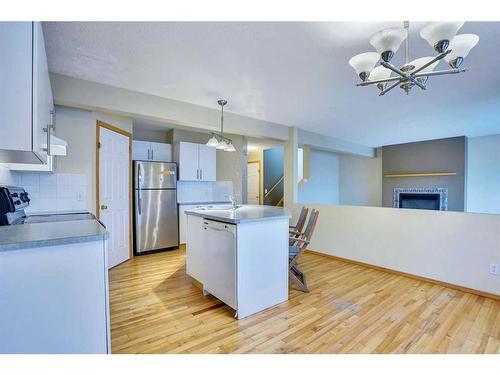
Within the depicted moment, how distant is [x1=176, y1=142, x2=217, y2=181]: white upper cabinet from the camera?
4617mm

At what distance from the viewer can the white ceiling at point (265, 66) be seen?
5.93 ft

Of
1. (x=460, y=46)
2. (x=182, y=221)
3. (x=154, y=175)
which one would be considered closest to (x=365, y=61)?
(x=460, y=46)

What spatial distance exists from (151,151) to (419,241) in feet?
14.7

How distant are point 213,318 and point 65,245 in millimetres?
1414

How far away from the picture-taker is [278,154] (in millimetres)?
7996

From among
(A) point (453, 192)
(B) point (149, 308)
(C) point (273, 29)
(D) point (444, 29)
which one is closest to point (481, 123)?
(A) point (453, 192)

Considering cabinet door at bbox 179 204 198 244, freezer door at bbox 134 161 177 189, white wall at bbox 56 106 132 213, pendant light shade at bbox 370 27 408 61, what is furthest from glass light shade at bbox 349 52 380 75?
cabinet door at bbox 179 204 198 244

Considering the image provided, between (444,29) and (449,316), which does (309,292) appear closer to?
(449,316)

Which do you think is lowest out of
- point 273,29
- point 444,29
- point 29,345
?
point 29,345

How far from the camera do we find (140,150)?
14.6 ft

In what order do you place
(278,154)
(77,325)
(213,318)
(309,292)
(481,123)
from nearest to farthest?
1. (77,325)
2. (213,318)
3. (309,292)
4. (481,123)
5. (278,154)

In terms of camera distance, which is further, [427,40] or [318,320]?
[318,320]

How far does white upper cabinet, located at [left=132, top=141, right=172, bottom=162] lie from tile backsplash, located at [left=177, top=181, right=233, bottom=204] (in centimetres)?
60

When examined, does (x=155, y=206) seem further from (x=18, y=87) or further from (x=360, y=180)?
(x=360, y=180)
